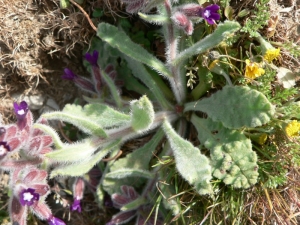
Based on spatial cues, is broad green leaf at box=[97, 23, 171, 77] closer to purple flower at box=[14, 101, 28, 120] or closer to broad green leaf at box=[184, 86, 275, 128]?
broad green leaf at box=[184, 86, 275, 128]

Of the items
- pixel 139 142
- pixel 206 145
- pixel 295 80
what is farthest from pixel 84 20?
pixel 295 80

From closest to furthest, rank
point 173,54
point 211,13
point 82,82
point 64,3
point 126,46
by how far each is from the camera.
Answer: point 211,13 → point 173,54 → point 126,46 → point 64,3 → point 82,82

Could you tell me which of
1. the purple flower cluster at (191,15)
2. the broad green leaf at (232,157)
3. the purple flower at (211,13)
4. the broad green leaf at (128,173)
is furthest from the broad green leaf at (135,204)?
the purple flower at (211,13)

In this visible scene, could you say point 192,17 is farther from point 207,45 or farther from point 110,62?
point 110,62

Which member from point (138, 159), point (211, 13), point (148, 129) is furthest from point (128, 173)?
point (211, 13)

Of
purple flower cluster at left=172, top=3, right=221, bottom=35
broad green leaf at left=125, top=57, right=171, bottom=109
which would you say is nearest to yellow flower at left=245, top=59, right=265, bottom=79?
purple flower cluster at left=172, top=3, right=221, bottom=35

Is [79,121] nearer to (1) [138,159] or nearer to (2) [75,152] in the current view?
(2) [75,152]

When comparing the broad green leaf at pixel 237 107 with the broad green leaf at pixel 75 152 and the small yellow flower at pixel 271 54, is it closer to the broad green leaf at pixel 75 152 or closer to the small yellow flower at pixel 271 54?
the small yellow flower at pixel 271 54
